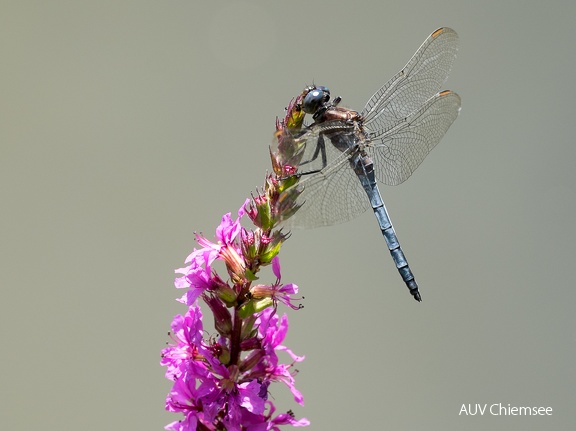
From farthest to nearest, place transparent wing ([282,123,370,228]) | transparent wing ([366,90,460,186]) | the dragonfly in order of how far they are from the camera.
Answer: transparent wing ([366,90,460,186])
the dragonfly
transparent wing ([282,123,370,228])

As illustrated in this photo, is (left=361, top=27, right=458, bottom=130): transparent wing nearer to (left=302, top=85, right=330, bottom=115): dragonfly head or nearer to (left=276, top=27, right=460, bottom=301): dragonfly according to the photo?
(left=276, top=27, right=460, bottom=301): dragonfly

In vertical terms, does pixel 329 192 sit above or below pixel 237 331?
above

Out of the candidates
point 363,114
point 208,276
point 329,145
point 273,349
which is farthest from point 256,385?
point 363,114

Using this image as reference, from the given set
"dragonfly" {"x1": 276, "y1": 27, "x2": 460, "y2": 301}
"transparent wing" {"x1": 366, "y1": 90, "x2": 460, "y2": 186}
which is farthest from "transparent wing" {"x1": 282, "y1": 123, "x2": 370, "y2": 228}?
"transparent wing" {"x1": 366, "y1": 90, "x2": 460, "y2": 186}

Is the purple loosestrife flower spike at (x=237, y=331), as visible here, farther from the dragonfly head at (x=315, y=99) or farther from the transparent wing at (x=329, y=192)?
the dragonfly head at (x=315, y=99)

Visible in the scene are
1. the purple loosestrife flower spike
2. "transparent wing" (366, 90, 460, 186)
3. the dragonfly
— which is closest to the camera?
the purple loosestrife flower spike

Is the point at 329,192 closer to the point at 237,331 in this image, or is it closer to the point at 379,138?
the point at 379,138

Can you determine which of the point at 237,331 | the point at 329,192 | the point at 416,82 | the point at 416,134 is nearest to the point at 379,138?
the point at 416,134
